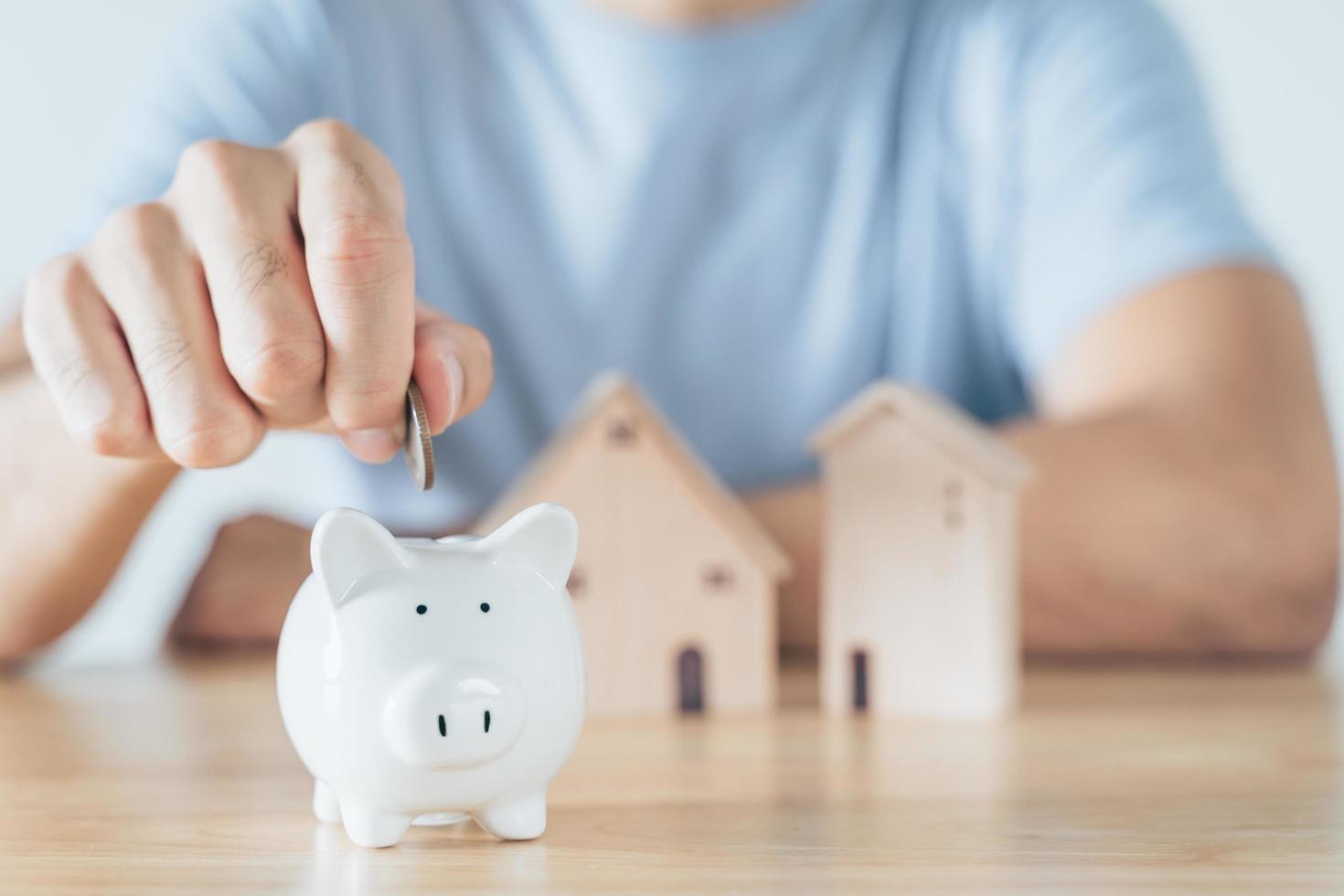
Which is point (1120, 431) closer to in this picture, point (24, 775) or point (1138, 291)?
point (1138, 291)

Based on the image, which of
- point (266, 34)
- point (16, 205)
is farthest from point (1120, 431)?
point (16, 205)

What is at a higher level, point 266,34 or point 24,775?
point 266,34

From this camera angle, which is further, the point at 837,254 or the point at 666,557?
the point at 837,254

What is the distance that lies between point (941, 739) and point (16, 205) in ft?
7.79

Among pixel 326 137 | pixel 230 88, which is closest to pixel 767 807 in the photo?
pixel 326 137

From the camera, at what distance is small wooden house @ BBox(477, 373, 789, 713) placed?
88 centimetres

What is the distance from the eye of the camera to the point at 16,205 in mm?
2475

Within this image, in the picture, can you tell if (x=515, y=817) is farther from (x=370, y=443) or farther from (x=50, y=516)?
(x=50, y=516)

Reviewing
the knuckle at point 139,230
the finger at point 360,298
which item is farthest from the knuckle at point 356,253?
the knuckle at point 139,230

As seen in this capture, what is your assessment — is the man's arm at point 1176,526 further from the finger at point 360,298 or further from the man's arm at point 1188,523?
the finger at point 360,298

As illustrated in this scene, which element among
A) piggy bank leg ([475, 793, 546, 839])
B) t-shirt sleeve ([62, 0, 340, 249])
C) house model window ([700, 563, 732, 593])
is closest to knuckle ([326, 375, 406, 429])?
piggy bank leg ([475, 793, 546, 839])

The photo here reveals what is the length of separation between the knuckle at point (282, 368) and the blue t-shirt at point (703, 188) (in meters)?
0.91

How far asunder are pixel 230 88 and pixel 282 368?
39.7 inches

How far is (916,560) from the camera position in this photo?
872 mm
